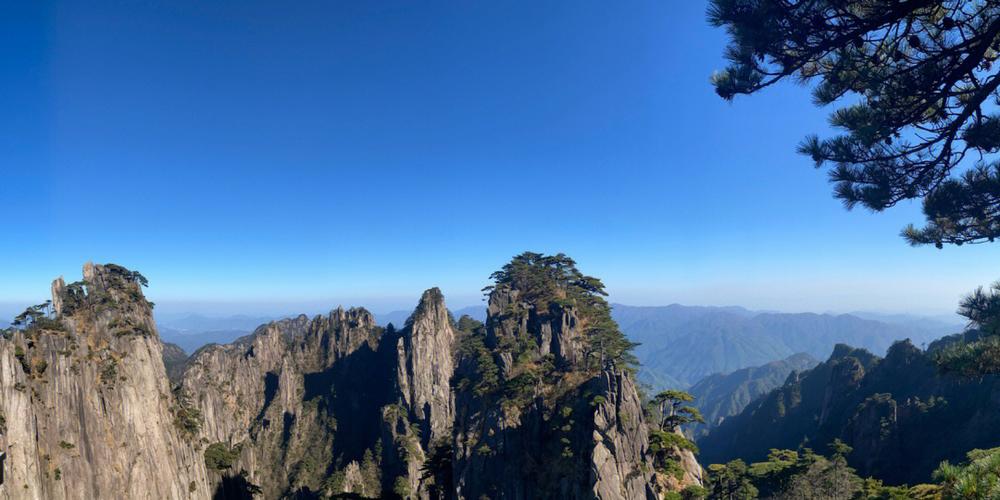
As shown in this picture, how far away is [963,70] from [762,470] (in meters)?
44.5

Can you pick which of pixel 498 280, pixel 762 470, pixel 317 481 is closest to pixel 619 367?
pixel 762 470

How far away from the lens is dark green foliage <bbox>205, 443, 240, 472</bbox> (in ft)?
190

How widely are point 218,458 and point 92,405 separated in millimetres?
22938

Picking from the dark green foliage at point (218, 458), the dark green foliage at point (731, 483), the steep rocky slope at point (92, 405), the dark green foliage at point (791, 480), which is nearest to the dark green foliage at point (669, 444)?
the dark green foliage at point (731, 483)

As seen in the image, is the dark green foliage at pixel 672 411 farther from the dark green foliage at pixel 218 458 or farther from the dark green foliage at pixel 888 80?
the dark green foliage at pixel 218 458

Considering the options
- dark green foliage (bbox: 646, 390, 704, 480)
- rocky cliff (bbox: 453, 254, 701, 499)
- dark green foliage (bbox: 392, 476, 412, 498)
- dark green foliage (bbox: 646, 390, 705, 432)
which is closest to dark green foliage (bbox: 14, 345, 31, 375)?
dark green foliage (bbox: 392, 476, 412, 498)

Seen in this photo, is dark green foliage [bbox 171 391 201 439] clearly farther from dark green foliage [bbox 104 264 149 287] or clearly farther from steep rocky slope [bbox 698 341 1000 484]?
steep rocky slope [bbox 698 341 1000 484]

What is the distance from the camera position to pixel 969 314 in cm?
905

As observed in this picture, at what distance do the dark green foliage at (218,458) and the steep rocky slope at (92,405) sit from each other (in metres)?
5.49

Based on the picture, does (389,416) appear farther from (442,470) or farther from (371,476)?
(442,470)

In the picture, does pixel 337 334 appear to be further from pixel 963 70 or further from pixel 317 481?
pixel 963 70

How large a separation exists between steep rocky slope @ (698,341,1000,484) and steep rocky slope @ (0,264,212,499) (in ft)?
255

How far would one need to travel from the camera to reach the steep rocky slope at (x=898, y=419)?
5181cm

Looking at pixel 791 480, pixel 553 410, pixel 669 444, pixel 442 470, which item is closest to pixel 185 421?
pixel 442 470
